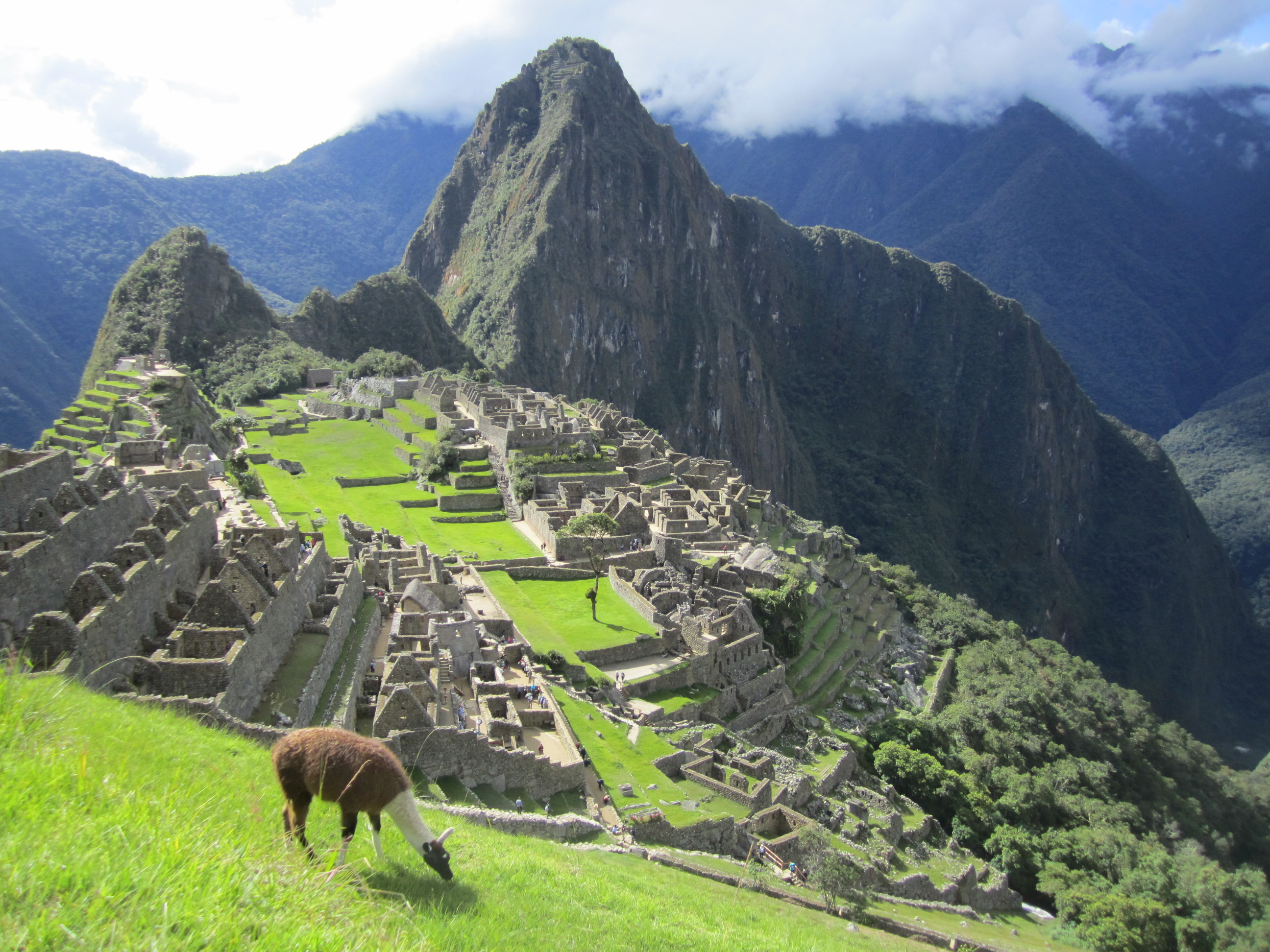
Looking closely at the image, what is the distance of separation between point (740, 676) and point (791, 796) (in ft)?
24.4

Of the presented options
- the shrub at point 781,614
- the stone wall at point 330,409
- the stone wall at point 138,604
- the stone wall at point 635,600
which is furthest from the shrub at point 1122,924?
the stone wall at point 330,409

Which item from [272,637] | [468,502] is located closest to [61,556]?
[272,637]

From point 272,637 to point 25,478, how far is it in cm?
596

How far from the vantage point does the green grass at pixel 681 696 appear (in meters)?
28.2

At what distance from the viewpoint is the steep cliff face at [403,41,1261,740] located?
466 ft

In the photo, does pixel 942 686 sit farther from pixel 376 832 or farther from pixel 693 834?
pixel 376 832

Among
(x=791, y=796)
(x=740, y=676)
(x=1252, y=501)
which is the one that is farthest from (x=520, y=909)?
(x=1252, y=501)

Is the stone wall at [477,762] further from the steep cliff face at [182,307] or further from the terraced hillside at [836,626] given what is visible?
the steep cliff face at [182,307]

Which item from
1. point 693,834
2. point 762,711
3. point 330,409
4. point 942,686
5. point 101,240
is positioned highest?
point 101,240

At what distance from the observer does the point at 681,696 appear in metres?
29.0

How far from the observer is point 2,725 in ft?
18.3

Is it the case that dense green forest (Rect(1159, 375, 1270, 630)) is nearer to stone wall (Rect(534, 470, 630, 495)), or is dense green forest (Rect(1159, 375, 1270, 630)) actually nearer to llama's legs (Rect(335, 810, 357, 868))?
stone wall (Rect(534, 470, 630, 495))

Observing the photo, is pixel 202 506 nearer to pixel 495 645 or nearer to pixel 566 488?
pixel 495 645

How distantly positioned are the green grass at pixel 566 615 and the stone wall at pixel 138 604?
10582 mm
